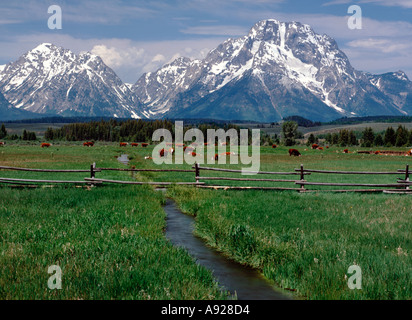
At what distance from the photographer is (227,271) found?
11.5m

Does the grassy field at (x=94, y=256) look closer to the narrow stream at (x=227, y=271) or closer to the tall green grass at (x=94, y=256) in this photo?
the tall green grass at (x=94, y=256)

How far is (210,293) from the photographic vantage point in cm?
882

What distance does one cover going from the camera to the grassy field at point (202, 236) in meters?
8.82

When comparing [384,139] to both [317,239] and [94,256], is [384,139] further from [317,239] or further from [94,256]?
[94,256]

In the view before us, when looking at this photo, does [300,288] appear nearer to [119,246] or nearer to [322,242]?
[322,242]

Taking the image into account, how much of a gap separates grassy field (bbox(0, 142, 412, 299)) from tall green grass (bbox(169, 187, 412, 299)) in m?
0.03

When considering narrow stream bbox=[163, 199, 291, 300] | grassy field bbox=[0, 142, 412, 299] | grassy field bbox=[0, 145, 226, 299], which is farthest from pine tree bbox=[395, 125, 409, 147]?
narrow stream bbox=[163, 199, 291, 300]

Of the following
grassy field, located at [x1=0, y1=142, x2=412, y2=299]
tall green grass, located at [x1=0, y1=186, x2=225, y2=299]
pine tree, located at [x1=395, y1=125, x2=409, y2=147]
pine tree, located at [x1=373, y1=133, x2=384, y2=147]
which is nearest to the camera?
tall green grass, located at [x1=0, y1=186, x2=225, y2=299]

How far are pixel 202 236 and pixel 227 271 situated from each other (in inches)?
153

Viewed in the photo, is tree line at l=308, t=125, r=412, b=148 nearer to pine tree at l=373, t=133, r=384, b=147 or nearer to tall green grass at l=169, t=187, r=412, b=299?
pine tree at l=373, t=133, r=384, b=147

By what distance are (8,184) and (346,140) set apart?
152027 mm

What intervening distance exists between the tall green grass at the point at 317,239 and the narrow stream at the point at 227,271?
0.33 m

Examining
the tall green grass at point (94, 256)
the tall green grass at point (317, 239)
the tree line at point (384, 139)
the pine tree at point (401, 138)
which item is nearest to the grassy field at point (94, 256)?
the tall green grass at point (94, 256)

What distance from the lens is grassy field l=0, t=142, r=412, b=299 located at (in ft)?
28.9
